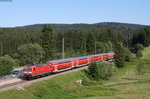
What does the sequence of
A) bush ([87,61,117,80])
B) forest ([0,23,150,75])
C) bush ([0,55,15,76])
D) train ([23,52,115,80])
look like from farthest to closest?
1. forest ([0,23,150,75])
2. bush ([87,61,117,80])
3. bush ([0,55,15,76])
4. train ([23,52,115,80])

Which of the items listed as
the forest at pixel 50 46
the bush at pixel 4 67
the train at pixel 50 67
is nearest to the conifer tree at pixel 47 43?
the forest at pixel 50 46

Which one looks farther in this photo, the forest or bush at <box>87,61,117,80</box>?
the forest

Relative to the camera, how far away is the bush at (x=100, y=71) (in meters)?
67.6

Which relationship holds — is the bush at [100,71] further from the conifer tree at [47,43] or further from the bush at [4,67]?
the conifer tree at [47,43]

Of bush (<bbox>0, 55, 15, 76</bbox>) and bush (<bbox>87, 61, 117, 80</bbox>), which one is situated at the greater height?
bush (<bbox>0, 55, 15, 76</bbox>)

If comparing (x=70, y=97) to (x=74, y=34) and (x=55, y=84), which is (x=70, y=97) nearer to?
(x=55, y=84)

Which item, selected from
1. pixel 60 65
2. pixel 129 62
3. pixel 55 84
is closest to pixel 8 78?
pixel 55 84

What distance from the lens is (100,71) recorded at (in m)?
67.5

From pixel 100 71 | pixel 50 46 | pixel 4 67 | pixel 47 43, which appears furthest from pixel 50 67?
pixel 47 43

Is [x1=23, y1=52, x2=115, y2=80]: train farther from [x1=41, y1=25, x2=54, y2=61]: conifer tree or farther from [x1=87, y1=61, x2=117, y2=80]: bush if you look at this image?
[x1=41, y1=25, x2=54, y2=61]: conifer tree

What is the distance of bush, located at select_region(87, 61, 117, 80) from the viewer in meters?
67.6

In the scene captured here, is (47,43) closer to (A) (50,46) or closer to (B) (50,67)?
(A) (50,46)

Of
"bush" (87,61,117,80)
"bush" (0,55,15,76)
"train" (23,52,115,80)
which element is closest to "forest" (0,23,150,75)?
"train" (23,52,115,80)

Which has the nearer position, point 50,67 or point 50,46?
point 50,67
